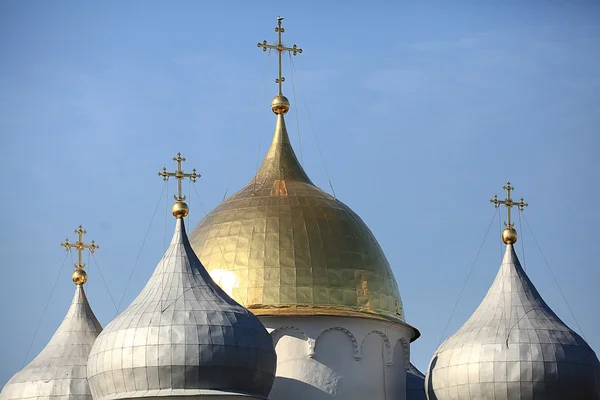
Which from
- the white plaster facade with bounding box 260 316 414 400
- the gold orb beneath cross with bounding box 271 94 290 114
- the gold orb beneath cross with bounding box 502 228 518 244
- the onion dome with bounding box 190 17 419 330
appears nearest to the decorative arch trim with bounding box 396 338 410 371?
the onion dome with bounding box 190 17 419 330

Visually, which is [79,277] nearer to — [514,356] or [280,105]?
[280,105]

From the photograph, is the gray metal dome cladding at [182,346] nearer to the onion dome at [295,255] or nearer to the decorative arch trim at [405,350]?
the onion dome at [295,255]

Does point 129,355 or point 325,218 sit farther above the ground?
point 325,218

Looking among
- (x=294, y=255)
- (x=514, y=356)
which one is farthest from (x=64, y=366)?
(x=514, y=356)

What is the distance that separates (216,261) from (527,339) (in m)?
6.58

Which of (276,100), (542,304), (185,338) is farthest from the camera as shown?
(276,100)

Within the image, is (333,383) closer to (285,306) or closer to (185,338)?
(285,306)

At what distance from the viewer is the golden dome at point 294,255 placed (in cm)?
4472

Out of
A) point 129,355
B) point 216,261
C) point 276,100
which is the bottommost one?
point 129,355

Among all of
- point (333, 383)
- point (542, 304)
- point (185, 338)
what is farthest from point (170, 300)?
point (542, 304)

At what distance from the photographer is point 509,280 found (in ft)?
145

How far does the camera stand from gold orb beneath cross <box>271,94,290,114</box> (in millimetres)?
48094

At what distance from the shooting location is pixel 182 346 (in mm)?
41000

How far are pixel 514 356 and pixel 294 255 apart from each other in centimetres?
510
